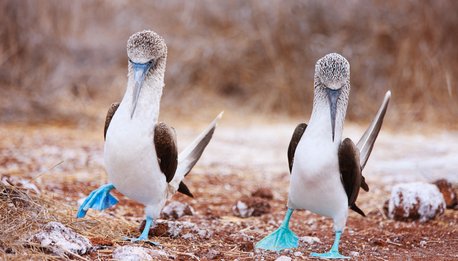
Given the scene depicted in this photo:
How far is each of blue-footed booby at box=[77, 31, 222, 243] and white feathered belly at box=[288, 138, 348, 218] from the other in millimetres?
666

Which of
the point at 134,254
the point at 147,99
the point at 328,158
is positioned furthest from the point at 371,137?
the point at 134,254

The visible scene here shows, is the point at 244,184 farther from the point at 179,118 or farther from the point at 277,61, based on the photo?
the point at 277,61

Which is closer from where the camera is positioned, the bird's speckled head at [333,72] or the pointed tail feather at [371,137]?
the bird's speckled head at [333,72]

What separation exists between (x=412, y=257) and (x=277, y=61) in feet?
22.9

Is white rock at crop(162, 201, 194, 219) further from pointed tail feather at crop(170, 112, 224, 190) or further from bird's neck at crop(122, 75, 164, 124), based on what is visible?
bird's neck at crop(122, 75, 164, 124)

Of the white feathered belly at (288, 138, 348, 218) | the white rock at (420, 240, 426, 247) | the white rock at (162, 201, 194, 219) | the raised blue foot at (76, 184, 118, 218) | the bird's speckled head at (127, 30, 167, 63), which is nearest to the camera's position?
the white feathered belly at (288, 138, 348, 218)

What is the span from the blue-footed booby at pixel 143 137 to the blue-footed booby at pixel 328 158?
68 centimetres

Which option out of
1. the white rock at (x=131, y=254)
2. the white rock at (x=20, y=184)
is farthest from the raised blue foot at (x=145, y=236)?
the white rock at (x=20, y=184)

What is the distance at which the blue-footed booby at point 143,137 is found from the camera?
3.59 meters

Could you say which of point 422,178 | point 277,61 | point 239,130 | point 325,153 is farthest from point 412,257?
point 277,61

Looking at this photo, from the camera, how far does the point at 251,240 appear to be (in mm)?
4125

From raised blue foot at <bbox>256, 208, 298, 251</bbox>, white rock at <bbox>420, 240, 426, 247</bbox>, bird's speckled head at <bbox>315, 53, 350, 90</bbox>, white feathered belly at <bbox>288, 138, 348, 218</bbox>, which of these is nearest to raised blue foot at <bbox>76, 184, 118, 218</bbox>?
raised blue foot at <bbox>256, 208, 298, 251</bbox>

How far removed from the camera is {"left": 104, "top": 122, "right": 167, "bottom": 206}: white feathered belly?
3.58 m

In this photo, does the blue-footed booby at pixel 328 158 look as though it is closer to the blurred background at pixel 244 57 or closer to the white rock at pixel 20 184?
the white rock at pixel 20 184
